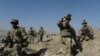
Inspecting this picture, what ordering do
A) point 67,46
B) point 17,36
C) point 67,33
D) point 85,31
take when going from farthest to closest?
point 85,31
point 67,33
point 67,46
point 17,36

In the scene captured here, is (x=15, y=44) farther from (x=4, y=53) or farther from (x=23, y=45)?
(x=4, y=53)

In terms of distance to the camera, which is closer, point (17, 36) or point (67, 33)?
point (17, 36)

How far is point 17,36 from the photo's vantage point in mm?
11867

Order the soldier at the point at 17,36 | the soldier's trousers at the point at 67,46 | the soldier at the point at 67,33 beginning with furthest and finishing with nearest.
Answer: the soldier's trousers at the point at 67,46 < the soldier at the point at 67,33 < the soldier at the point at 17,36

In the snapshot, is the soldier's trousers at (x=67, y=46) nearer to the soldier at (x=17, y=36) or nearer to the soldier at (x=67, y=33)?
the soldier at (x=67, y=33)

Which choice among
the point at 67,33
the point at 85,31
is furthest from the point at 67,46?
the point at 85,31

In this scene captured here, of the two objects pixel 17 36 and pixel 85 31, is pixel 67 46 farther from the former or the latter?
pixel 85 31

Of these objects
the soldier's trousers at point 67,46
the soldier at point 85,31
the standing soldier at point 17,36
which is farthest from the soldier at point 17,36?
the soldier at point 85,31

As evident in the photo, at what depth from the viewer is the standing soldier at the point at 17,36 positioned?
457 inches

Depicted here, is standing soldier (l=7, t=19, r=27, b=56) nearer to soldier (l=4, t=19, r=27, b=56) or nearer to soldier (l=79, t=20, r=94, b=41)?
soldier (l=4, t=19, r=27, b=56)

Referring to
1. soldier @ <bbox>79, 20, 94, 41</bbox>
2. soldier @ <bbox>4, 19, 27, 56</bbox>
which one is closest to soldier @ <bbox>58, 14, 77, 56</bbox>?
soldier @ <bbox>4, 19, 27, 56</bbox>

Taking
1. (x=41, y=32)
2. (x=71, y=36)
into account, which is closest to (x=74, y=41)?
(x=71, y=36)

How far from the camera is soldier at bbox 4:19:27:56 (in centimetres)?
1162

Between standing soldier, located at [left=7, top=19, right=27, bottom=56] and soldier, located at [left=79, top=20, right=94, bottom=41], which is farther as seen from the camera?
soldier, located at [left=79, top=20, right=94, bottom=41]
